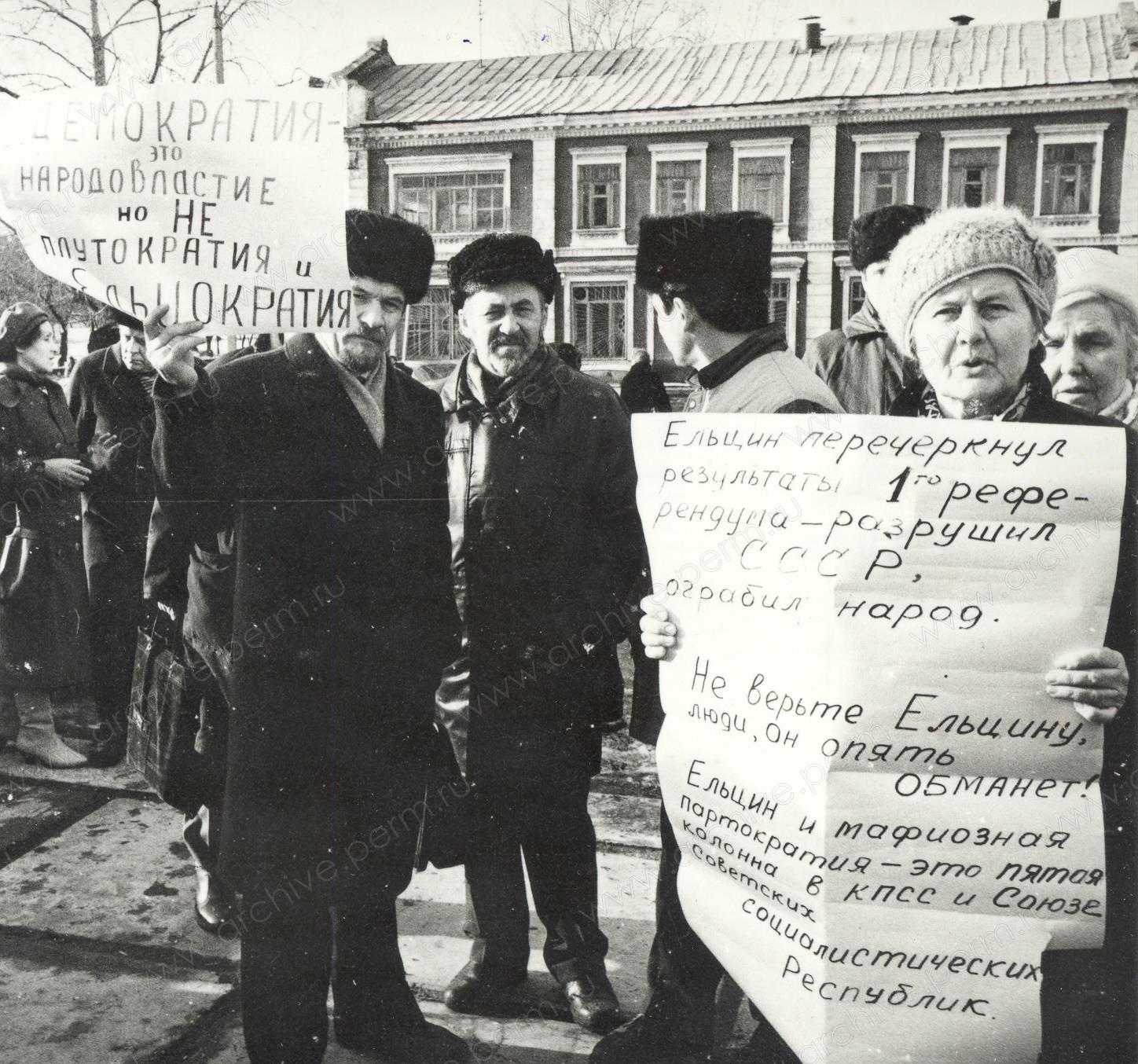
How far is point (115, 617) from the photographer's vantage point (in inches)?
173

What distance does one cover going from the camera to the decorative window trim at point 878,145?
436 centimetres

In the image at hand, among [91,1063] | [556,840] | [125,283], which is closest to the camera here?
[125,283]

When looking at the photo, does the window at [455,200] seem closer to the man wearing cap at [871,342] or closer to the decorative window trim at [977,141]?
the man wearing cap at [871,342]

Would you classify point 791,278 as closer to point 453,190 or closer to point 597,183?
point 597,183

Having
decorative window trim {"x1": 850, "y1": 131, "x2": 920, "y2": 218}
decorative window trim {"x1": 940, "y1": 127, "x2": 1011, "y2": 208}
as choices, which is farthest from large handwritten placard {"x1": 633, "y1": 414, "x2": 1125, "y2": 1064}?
decorative window trim {"x1": 850, "y1": 131, "x2": 920, "y2": 218}

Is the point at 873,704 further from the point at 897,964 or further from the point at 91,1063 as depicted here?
the point at 91,1063

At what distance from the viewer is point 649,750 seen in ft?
14.4

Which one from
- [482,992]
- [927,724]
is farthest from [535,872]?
[927,724]

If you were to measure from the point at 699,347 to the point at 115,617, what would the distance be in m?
3.21

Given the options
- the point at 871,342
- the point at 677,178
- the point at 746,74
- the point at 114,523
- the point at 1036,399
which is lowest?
the point at 114,523

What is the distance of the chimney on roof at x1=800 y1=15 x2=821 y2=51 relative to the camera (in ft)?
10.7

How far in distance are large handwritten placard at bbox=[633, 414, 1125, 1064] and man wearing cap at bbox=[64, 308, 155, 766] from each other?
10.1 ft

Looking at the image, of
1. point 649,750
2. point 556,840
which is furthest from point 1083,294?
point 649,750

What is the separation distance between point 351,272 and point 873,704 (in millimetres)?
1505
